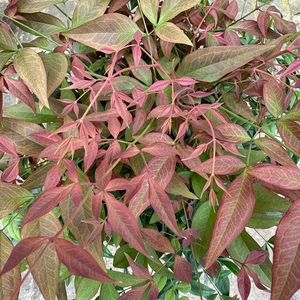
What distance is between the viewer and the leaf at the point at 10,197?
260 millimetres

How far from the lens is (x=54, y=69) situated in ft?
0.97

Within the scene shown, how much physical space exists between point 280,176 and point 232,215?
0.12 feet

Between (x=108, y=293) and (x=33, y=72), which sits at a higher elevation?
(x=33, y=72)

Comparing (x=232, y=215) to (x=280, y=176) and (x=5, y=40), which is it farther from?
(x=5, y=40)

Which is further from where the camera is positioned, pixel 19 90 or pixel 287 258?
pixel 19 90

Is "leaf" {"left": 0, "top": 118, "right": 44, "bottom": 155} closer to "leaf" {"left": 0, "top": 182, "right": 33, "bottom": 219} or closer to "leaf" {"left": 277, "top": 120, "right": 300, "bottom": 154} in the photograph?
"leaf" {"left": 0, "top": 182, "right": 33, "bottom": 219}

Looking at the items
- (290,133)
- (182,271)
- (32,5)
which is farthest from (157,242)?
(32,5)

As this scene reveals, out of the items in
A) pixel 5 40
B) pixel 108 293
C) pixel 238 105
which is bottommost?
pixel 108 293

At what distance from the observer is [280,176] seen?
0.21 metres

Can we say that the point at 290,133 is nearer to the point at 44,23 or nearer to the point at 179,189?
the point at 179,189

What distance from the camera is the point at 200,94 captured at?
11.1 inches

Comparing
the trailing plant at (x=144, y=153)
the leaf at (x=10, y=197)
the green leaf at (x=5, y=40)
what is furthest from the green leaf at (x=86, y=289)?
the green leaf at (x=5, y=40)

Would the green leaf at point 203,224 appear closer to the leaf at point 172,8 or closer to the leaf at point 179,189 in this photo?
the leaf at point 179,189

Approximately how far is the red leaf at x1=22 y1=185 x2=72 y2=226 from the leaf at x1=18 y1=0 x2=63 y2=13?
0.19 metres
